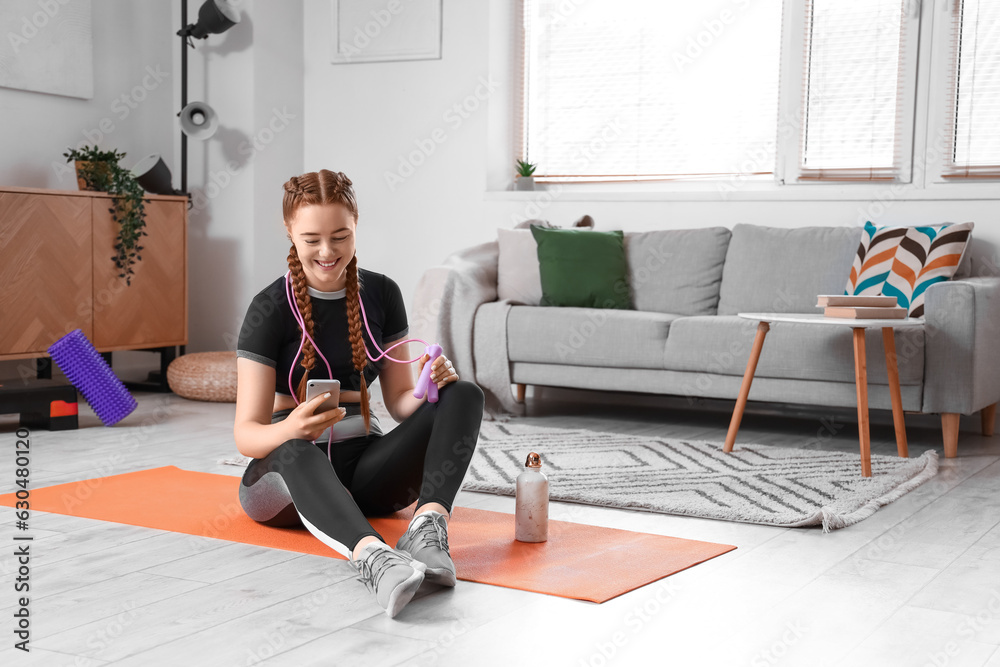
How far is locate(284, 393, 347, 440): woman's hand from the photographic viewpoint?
6.41 ft

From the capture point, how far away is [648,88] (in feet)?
15.8

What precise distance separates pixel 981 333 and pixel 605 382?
51.7 inches

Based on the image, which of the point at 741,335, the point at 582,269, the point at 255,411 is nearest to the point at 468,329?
the point at 582,269

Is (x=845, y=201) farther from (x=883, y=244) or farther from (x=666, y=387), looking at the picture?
(x=666, y=387)

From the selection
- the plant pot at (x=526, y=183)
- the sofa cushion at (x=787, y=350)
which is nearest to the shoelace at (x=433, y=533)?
the sofa cushion at (x=787, y=350)

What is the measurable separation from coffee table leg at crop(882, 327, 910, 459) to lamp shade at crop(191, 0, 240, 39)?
337 centimetres

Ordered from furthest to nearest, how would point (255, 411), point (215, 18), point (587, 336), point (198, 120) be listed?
point (198, 120) → point (215, 18) → point (587, 336) → point (255, 411)

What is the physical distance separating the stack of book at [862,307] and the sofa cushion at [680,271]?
1019 mm

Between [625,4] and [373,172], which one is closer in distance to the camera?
[625,4]

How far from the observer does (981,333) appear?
3438 millimetres

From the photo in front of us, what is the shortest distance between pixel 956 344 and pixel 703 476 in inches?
41.4

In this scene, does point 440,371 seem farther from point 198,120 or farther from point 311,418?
point 198,120

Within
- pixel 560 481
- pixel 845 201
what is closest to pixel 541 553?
pixel 560 481

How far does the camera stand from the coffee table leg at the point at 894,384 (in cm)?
323
